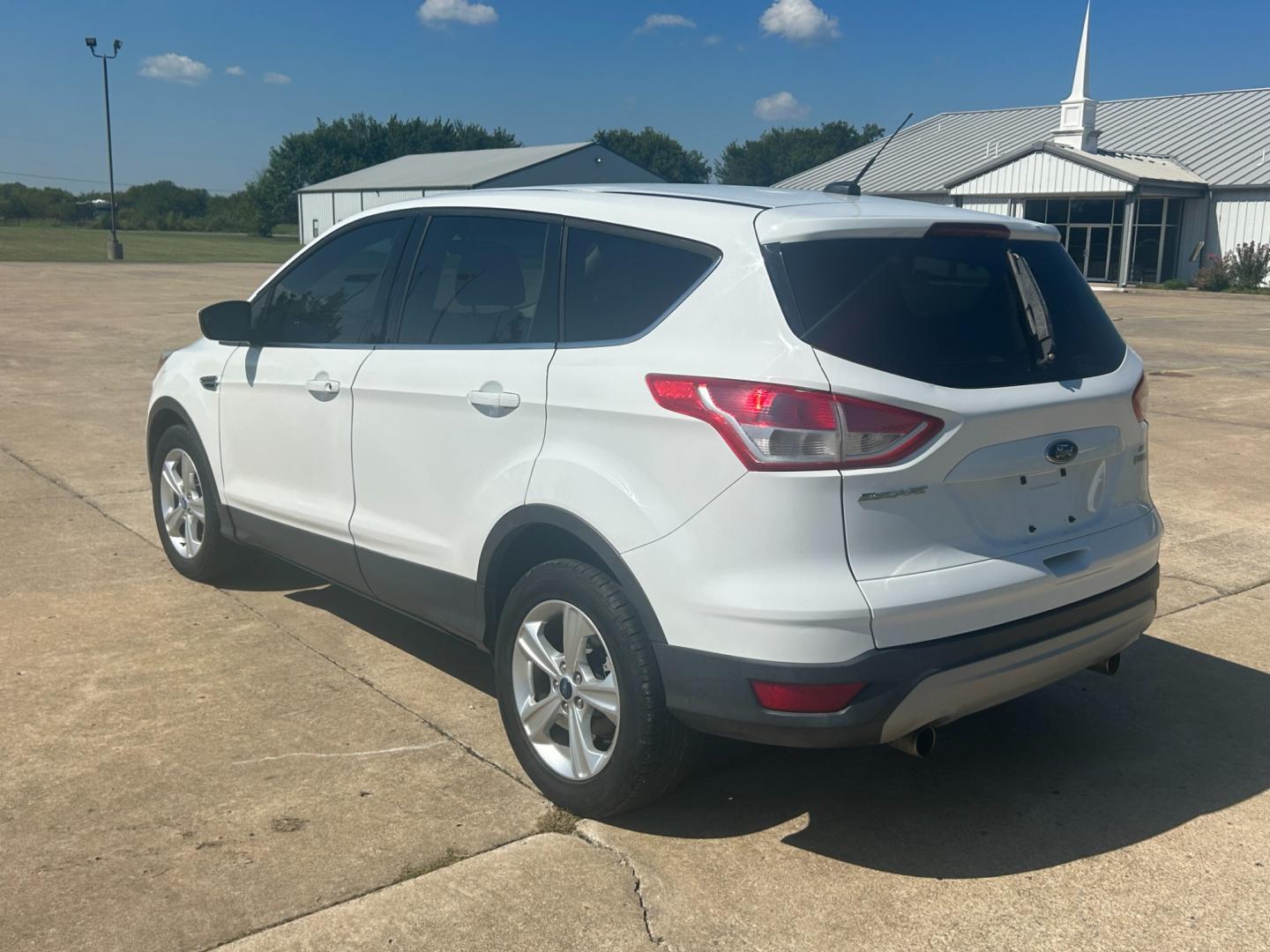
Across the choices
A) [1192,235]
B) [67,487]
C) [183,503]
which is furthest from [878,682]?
[1192,235]

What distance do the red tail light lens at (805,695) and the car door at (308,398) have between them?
2.03m

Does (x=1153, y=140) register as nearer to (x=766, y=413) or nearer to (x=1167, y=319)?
(x=1167, y=319)

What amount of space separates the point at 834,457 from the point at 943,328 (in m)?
0.58

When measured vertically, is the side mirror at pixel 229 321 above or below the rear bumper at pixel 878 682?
above

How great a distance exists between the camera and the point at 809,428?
3035mm

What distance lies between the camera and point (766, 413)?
3057 mm

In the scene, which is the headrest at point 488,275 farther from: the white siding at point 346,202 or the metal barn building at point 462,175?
the white siding at point 346,202

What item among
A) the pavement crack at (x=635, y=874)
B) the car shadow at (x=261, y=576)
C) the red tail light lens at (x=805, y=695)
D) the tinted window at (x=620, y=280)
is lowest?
the pavement crack at (x=635, y=874)

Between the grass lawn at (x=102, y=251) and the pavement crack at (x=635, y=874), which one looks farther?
the grass lawn at (x=102, y=251)

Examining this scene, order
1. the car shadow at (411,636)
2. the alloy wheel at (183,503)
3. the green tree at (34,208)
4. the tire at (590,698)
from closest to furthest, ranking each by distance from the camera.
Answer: the tire at (590,698) → the car shadow at (411,636) → the alloy wheel at (183,503) → the green tree at (34,208)

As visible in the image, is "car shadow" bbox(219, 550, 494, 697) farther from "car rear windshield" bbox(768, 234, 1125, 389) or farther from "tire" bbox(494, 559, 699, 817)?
"car rear windshield" bbox(768, 234, 1125, 389)

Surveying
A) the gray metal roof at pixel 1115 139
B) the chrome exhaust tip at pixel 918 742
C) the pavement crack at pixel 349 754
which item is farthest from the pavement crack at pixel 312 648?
the gray metal roof at pixel 1115 139

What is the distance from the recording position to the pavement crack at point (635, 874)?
9.92 feet

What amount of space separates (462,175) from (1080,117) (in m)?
29.7
